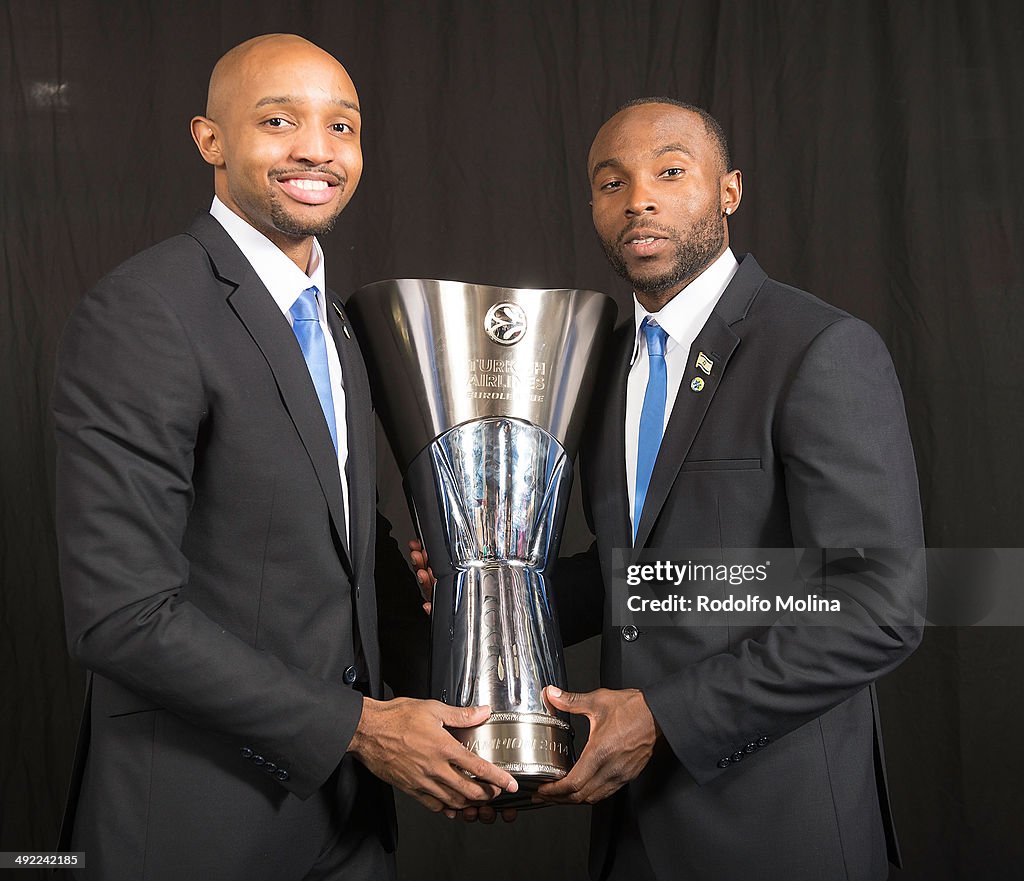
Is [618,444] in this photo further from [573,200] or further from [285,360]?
[573,200]

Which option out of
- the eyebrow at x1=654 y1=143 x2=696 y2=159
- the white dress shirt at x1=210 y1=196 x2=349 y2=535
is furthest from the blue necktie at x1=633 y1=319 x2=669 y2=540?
the white dress shirt at x1=210 y1=196 x2=349 y2=535

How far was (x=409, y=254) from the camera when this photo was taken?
9.21 ft

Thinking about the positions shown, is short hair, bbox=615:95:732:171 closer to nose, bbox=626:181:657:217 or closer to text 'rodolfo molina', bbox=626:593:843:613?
nose, bbox=626:181:657:217

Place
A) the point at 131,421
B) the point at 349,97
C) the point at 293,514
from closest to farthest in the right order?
the point at 131,421 → the point at 293,514 → the point at 349,97

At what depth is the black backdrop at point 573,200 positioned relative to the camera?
2.68 metres

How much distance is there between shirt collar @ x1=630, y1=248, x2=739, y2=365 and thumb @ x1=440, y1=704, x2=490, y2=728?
0.62 metres

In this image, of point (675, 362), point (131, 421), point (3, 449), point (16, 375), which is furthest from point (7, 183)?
point (675, 362)

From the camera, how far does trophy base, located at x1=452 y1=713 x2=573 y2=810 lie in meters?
1.52

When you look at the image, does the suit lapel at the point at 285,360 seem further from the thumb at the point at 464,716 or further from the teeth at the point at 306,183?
the thumb at the point at 464,716

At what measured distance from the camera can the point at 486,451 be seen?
170cm

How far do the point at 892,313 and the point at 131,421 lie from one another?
1845 millimetres

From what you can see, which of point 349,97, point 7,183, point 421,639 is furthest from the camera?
point 7,183

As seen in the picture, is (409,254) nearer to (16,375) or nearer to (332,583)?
(16,375)

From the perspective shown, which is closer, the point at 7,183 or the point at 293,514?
the point at 293,514
